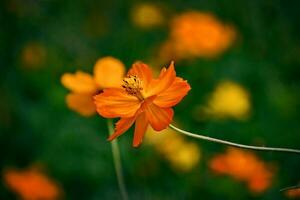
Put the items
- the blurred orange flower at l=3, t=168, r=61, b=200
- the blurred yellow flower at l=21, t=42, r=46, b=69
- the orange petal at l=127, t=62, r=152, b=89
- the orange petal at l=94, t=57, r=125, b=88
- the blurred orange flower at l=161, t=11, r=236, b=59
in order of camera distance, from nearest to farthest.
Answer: the orange petal at l=127, t=62, r=152, b=89, the orange petal at l=94, t=57, r=125, b=88, the blurred orange flower at l=3, t=168, r=61, b=200, the blurred orange flower at l=161, t=11, r=236, b=59, the blurred yellow flower at l=21, t=42, r=46, b=69

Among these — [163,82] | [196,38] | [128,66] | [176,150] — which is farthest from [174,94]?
[128,66]

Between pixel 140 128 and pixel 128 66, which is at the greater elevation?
pixel 140 128

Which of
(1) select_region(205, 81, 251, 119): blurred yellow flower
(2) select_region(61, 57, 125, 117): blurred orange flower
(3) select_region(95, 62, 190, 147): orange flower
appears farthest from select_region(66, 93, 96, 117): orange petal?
(1) select_region(205, 81, 251, 119): blurred yellow flower

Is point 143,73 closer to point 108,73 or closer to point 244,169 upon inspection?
point 108,73

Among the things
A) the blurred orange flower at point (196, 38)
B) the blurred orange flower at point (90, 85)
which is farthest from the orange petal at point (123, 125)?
the blurred orange flower at point (196, 38)

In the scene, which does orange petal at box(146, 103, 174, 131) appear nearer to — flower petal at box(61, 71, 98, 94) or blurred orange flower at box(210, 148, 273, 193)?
flower petal at box(61, 71, 98, 94)

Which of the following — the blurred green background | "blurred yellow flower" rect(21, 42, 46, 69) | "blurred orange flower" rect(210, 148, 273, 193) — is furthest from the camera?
"blurred yellow flower" rect(21, 42, 46, 69)
